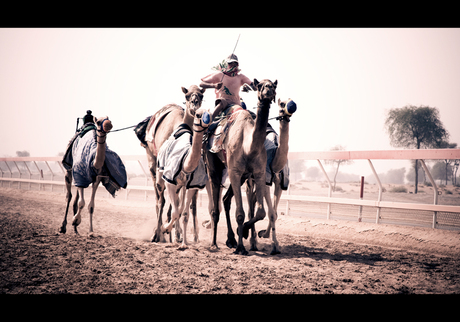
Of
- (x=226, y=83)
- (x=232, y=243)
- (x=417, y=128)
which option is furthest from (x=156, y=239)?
(x=417, y=128)

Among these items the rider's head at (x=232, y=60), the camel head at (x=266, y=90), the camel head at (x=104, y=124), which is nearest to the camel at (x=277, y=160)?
the camel head at (x=266, y=90)

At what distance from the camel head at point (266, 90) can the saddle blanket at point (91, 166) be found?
4.38 meters

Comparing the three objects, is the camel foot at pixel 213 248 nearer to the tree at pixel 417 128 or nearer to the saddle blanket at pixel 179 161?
the saddle blanket at pixel 179 161

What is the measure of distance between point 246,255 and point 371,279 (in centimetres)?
246

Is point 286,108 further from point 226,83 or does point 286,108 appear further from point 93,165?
point 93,165

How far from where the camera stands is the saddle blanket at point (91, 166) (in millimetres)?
8611

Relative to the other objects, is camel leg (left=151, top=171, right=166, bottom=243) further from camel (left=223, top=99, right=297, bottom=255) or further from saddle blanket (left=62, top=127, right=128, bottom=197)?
camel (left=223, top=99, right=297, bottom=255)

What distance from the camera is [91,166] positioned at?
8.58 metres

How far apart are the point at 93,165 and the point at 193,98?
119 inches

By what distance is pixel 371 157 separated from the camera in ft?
33.9

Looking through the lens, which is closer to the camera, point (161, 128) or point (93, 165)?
point (93, 165)

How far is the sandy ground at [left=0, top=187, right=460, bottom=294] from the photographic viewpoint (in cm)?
461

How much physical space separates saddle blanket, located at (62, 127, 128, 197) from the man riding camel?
116 inches

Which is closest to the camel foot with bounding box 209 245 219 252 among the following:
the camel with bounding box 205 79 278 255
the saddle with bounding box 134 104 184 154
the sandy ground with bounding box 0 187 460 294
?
the sandy ground with bounding box 0 187 460 294
